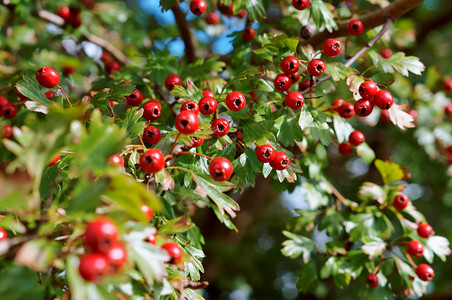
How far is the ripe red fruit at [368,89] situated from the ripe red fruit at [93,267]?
1.51 m

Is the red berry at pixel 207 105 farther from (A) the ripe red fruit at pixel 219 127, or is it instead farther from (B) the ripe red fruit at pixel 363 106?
(B) the ripe red fruit at pixel 363 106

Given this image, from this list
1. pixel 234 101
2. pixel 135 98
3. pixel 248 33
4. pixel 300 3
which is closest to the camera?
pixel 234 101

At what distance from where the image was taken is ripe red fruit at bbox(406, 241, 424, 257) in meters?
2.18

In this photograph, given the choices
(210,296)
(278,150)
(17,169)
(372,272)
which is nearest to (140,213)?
(17,169)

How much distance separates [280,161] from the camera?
5.72 ft

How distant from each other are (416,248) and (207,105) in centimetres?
156

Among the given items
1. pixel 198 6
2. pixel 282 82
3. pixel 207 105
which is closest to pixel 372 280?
pixel 282 82

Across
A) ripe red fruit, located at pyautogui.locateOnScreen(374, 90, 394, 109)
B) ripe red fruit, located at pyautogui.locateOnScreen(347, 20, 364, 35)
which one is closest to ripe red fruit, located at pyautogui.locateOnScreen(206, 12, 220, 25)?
ripe red fruit, located at pyautogui.locateOnScreen(347, 20, 364, 35)

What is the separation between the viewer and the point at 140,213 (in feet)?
3.19

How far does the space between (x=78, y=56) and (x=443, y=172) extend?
4195 millimetres

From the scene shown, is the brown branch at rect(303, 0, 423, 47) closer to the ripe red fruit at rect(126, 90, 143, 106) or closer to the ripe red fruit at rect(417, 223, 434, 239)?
the ripe red fruit at rect(126, 90, 143, 106)

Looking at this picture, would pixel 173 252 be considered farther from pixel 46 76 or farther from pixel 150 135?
pixel 46 76

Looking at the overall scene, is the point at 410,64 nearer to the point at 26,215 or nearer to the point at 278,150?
the point at 278,150

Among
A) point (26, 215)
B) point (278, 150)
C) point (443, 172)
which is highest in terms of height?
point (26, 215)
